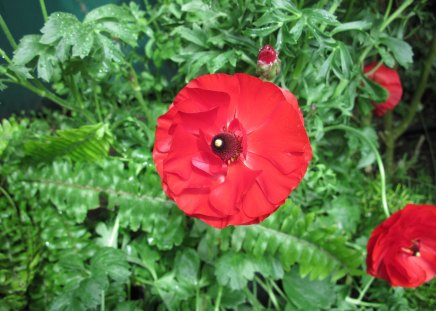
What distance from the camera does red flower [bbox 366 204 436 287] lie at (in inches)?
27.3

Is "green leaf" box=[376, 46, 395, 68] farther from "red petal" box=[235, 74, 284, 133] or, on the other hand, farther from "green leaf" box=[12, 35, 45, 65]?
"green leaf" box=[12, 35, 45, 65]

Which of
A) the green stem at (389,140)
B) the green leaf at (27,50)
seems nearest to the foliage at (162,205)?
the green leaf at (27,50)

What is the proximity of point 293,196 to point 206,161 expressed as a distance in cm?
40

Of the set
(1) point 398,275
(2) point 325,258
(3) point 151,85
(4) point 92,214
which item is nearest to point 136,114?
(3) point 151,85

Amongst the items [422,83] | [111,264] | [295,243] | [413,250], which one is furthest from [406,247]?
[422,83]

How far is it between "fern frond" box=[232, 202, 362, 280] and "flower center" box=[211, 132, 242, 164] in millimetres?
254

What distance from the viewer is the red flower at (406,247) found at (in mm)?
693

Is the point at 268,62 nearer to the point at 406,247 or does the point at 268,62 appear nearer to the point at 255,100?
the point at 255,100

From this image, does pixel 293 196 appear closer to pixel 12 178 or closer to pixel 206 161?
pixel 206 161

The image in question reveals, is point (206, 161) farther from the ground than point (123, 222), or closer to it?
farther from the ground

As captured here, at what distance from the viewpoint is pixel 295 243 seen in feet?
2.71

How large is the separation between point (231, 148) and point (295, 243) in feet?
1.04

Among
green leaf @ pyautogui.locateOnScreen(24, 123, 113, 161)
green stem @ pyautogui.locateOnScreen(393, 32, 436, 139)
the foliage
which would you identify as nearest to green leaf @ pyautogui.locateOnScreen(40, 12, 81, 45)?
the foliage

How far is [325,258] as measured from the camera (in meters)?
0.83
